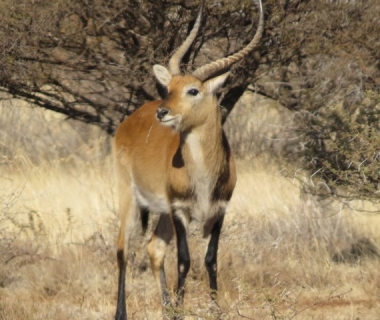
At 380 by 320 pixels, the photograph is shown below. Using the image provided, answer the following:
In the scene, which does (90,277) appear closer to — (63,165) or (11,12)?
(11,12)

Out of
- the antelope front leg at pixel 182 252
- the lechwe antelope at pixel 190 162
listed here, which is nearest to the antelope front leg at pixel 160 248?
the lechwe antelope at pixel 190 162

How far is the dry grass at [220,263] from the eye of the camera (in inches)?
280

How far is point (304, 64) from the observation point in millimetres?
10164

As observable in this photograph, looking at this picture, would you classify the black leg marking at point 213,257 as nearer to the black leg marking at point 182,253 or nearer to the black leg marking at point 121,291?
the black leg marking at point 182,253

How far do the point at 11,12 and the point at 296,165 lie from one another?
3684 millimetres

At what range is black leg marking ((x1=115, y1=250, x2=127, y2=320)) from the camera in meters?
6.96

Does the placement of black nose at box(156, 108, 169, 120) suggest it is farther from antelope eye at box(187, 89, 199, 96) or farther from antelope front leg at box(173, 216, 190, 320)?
antelope front leg at box(173, 216, 190, 320)

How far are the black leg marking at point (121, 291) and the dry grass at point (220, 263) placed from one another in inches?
6.5

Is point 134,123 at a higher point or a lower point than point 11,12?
lower

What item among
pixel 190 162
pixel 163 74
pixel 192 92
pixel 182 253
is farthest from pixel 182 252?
pixel 163 74

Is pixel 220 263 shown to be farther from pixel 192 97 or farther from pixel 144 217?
pixel 192 97

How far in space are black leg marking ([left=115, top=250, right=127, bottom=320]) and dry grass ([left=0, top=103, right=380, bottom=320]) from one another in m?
0.17

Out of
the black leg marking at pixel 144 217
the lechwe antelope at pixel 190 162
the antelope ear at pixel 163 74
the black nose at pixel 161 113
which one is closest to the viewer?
the black nose at pixel 161 113

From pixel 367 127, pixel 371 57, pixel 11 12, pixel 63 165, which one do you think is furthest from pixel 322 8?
pixel 63 165
